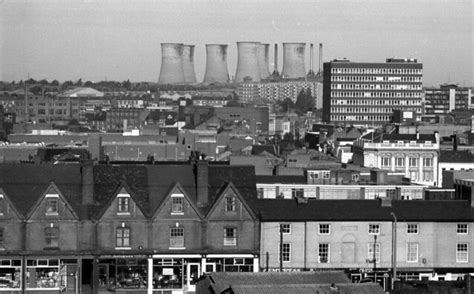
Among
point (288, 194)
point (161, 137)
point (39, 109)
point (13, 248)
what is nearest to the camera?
point (13, 248)

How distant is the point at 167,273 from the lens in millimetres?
44219

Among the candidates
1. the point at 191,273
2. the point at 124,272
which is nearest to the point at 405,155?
the point at 191,273

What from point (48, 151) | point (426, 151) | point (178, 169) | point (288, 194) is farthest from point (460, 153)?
point (178, 169)

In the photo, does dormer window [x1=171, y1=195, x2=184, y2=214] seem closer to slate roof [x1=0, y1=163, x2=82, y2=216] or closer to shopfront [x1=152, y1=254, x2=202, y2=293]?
shopfront [x1=152, y1=254, x2=202, y2=293]

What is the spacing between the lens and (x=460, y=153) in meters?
83.4

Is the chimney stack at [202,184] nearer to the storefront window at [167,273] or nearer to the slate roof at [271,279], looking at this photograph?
the storefront window at [167,273]

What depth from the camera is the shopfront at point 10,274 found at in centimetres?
4288

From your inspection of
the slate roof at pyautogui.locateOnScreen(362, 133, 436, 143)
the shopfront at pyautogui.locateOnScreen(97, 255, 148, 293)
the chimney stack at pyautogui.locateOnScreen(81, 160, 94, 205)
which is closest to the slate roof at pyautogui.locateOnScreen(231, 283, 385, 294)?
the shopfront at pyautogui.locateOnScreen(97, 255, 148, 293)

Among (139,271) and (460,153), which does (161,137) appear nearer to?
(460,153)

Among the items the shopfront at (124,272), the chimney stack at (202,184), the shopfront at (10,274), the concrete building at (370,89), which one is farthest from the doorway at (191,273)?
the concrete building at (370,89)

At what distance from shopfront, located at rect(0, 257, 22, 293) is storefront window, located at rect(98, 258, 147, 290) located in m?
2.32

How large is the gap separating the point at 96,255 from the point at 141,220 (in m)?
1.71

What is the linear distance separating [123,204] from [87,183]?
1.25 metres

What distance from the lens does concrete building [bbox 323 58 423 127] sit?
163m
